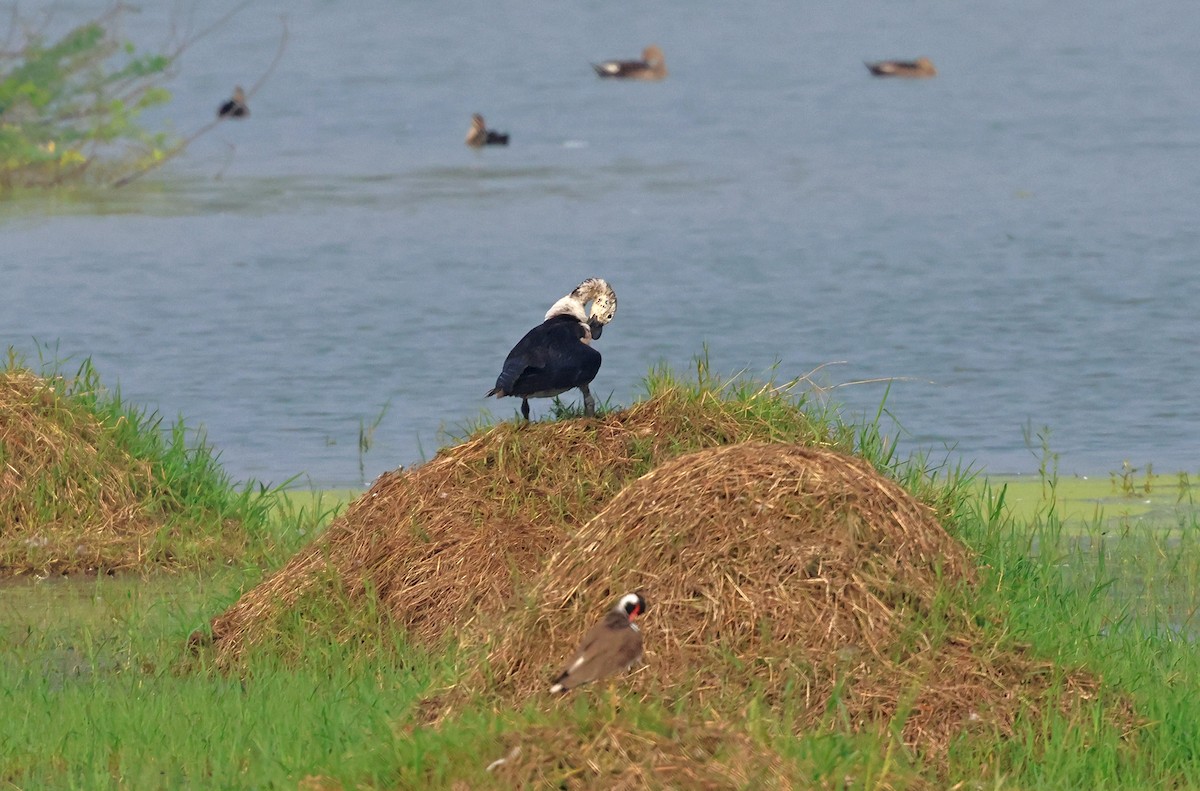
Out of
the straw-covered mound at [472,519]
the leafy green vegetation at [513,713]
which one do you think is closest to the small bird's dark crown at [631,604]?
the leafy green vegetation at [513,713]

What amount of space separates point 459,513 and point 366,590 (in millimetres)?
527

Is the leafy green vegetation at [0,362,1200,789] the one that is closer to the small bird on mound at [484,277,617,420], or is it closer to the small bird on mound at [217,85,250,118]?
the small bird on mound at [484,277,617,420]

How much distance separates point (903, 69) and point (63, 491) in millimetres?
29135

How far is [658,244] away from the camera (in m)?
23.1

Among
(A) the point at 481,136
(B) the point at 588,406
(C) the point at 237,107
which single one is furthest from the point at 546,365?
(C) the point at 237,107

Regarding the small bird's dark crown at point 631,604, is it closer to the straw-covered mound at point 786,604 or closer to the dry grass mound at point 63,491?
the straw-covered mound at point 786,604

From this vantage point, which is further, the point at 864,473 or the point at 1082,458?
the point at 1082,458

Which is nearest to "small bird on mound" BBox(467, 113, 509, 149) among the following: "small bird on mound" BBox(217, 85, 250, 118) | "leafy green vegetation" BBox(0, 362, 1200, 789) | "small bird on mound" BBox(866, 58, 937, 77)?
"small bird on mound" BBox(217, 85, 250, 118)

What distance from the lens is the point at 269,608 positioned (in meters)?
9.05

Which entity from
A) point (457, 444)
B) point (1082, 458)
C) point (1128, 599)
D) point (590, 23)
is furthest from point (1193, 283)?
point (590, 23)

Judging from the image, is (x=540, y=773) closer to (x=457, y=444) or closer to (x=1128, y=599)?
(x=457, y=444)

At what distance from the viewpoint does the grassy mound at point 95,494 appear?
35.4 ft

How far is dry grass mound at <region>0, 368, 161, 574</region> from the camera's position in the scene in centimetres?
1076

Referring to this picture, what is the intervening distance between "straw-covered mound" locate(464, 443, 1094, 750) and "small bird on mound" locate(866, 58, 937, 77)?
3125 centimetres
